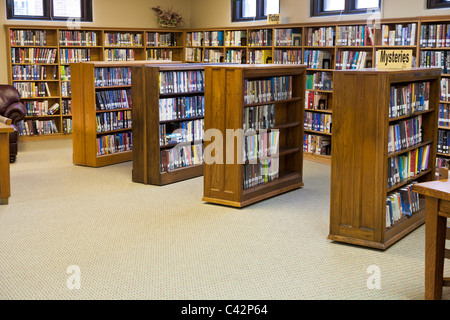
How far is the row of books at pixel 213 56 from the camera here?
1032cm

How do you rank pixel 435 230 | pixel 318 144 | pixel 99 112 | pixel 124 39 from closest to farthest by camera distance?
1. pixel 435 230
2. pixel 99 112
3. pixel 318 144
4. pixel 124 39

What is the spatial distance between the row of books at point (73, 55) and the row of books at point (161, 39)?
1.31 m

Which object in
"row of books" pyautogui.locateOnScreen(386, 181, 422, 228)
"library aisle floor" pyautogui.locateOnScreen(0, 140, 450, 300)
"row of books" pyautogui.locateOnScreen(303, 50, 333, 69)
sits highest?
"row of books" pyautogui.locateOnScreen(303, 50, 333, 69)

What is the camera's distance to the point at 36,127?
32.1 feet

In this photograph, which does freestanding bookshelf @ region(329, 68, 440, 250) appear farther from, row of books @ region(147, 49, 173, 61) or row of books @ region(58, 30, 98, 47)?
row of books @ region(147, 49, 173, 61)

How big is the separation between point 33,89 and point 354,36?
5459mm

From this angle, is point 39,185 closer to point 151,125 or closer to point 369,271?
point 151,125

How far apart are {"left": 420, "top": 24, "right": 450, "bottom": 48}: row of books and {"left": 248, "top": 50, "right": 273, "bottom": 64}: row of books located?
9.12ft

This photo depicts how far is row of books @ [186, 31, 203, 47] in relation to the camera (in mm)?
10783

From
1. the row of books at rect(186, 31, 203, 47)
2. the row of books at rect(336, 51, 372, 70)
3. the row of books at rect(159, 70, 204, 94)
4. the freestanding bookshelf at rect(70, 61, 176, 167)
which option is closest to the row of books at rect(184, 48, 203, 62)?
the row of books at rect(186, 31, 203, 47)

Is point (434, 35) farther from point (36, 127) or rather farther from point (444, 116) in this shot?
point (36, 127)

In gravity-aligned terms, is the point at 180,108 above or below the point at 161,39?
below

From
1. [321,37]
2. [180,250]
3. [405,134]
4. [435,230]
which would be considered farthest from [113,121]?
[435,230]

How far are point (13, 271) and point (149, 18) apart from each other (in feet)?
25.9
